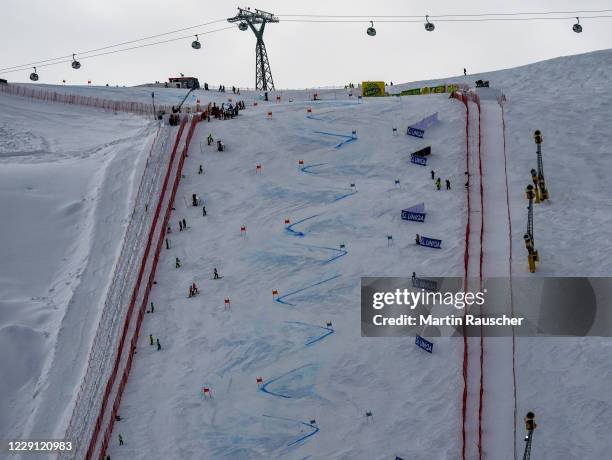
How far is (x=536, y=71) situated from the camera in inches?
2393

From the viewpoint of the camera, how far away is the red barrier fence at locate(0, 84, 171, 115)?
58.8 metres

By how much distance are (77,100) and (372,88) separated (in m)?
18.4

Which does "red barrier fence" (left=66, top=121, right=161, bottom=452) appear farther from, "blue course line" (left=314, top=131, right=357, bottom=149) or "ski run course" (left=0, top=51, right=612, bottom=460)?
"blue course line" (left=314, top=131, right=357, bottom=149)

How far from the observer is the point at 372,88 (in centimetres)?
5694

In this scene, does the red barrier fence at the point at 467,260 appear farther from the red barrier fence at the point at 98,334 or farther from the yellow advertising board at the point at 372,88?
the red barrier fence at the point at 98,334

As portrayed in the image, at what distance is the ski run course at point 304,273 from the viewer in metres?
27.0

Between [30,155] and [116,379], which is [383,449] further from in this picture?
[30,155]

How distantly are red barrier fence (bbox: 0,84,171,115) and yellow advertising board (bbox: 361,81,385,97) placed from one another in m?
11.3

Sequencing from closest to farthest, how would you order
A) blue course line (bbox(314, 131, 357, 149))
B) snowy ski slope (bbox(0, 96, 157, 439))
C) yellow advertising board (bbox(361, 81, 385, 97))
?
snowy ski slope (bbox(0, 96, 157, 439)), blue course line (bbox(314, 131, 357, 149)), yellow advertising board (bbox(361, 81, 385, 97))

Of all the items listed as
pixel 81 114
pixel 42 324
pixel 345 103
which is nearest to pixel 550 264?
pixel 42 324

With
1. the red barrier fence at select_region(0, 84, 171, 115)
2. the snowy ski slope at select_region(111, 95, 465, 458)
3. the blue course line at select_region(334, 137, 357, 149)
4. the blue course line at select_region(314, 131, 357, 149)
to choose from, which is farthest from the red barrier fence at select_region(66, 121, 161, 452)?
the red barrier fence at select_region(0, 84, 171, 115)

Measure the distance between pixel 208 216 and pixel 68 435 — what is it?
12834mm

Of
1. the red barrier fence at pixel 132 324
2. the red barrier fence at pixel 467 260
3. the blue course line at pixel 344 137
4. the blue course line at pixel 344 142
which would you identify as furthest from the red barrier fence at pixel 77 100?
the red barrier fence at pixel 467 260

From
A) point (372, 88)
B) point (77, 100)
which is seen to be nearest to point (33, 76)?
point (77, 100)
